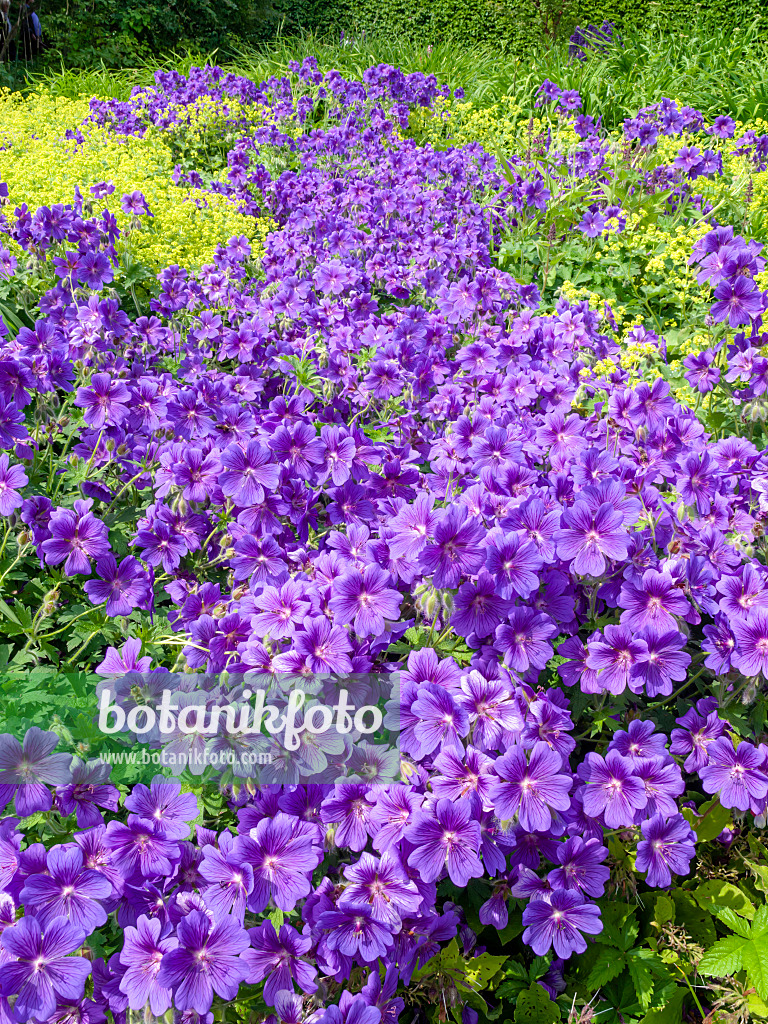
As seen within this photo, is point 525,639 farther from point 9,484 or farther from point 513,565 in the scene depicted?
point 9,484

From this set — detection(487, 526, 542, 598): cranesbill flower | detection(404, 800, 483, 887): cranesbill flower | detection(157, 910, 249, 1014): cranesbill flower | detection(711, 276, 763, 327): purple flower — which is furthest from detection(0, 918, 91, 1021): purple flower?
detection(711, 276, 763, 327): purple flower

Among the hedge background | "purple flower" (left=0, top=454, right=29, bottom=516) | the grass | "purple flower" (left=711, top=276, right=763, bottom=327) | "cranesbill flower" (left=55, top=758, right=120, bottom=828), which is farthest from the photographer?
the hedge background

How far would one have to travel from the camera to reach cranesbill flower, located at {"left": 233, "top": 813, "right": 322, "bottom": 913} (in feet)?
4.50

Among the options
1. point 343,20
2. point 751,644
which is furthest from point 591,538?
point 343,20

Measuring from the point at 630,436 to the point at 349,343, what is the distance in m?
1.22

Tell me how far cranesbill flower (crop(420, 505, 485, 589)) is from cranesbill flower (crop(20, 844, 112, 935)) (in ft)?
2.79

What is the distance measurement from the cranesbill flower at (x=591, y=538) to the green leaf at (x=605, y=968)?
37.0 inches

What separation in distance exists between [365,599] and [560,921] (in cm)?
81

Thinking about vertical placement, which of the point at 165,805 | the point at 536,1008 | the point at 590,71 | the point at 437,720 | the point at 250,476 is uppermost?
the point at 590,71

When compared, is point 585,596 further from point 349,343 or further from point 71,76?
point 71,76

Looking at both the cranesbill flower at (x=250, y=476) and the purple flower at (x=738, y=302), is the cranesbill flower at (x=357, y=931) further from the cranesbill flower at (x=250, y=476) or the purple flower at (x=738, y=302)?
the purple flower at (x=738, y=302)

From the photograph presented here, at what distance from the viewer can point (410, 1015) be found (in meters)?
1.76

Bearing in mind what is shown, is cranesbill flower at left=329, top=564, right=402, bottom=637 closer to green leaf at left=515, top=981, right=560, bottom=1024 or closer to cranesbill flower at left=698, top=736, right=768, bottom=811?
cranesbill flower at left=698, top=736, right=768, bottom=811

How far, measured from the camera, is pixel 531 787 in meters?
1.44
